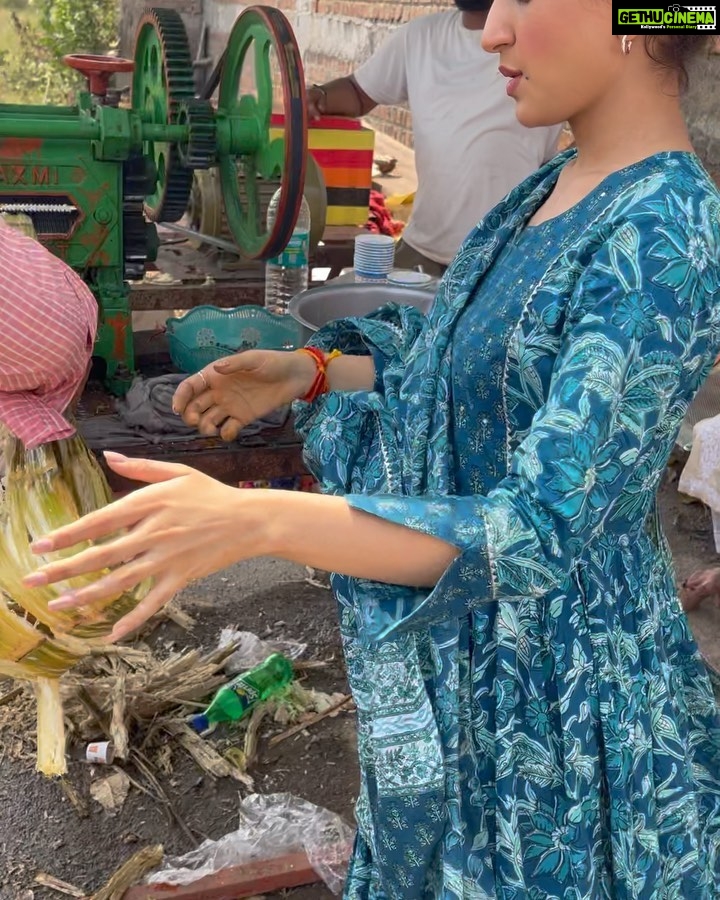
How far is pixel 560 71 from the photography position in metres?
1.16

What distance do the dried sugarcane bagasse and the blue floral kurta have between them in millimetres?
647

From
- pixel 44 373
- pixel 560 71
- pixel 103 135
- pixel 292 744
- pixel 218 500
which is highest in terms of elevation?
pixel 560 71

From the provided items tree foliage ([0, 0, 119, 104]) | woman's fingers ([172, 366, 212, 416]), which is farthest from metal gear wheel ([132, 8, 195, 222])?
tree foliage ([0, 0, 119, 104])

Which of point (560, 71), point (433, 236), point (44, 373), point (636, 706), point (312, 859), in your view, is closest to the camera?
point (560, 71)

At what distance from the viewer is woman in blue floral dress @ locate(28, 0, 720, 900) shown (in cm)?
100

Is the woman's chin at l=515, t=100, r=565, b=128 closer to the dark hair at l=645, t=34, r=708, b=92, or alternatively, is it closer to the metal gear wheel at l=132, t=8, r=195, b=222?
the dark hair at l=645, t=34, r=708, b=92

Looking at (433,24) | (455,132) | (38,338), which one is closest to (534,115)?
(38,338)

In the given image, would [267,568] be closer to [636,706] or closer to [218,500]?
[636,706]

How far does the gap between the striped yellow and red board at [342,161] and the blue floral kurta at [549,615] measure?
2054 mm

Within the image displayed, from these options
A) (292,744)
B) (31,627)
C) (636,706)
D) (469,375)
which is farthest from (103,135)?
(636,706)

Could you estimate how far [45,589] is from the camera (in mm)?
1793

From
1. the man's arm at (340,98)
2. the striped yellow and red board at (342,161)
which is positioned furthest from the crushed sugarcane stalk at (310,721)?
the man's arm at (340,98)

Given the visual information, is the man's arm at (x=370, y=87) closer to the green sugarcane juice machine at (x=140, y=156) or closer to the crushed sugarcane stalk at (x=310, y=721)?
the green sugarcane juice machine at (x=140, y=156)

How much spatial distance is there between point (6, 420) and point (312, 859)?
113cm
